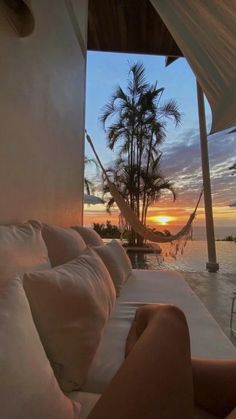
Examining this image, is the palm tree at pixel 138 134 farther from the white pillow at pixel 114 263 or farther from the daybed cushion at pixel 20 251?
the daybed cushion at pixel 20 251

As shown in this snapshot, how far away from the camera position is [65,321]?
871 mm

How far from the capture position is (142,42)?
4500 mm

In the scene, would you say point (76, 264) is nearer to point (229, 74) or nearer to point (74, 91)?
point (229, 74)

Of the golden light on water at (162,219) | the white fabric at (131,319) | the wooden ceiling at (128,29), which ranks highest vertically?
the wooden ceiling at (128,29)

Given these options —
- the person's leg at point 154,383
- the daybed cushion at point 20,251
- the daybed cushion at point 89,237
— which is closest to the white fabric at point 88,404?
the person's leg at point 154,383

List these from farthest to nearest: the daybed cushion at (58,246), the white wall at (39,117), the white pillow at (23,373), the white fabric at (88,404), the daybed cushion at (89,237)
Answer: the daybed cushion at (89,237), the daybed cushion at (58,246), the white wall at (39,117), the white fabric at (88,404), the white pillow at (23,373)

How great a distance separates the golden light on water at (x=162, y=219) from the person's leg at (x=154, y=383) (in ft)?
13.3

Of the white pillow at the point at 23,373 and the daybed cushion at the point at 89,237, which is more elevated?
the daybed cushion at the point at 89,237

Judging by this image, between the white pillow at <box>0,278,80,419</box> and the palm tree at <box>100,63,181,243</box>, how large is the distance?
14.6 feet

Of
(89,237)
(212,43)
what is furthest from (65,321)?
(212,43)

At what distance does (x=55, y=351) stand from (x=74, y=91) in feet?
7.48

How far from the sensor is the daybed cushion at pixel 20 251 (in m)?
0.95

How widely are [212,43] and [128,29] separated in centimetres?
293

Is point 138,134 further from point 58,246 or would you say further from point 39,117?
point 58,246
